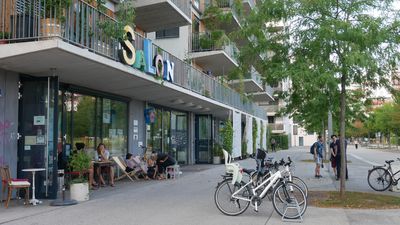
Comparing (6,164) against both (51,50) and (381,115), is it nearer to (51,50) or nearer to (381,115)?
(51,50)

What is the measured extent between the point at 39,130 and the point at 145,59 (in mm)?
4623

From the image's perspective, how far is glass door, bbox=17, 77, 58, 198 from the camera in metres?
13.3

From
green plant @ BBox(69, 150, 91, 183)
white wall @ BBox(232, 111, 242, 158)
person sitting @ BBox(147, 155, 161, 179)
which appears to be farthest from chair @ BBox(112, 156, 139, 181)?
white wall @ BBox(232, 111, 242, 158)

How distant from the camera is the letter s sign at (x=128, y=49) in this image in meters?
14.5

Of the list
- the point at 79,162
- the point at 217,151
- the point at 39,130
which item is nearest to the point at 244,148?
the point at 217,151

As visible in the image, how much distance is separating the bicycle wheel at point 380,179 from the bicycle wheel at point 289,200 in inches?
248

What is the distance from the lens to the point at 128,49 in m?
15.1

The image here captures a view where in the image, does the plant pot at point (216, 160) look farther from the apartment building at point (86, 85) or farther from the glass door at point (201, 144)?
the apartment building at point (86, 85)

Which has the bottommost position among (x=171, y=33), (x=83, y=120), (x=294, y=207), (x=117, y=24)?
(x=294, y=207)

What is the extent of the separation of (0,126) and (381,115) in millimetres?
63032

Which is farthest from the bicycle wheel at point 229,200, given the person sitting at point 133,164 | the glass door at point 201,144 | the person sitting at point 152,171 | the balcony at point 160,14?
the glass door at point 201,144

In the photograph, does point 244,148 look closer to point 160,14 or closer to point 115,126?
point 160,14

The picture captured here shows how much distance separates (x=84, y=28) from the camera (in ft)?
42.0

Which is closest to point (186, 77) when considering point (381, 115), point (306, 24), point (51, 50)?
point (306, 24)
